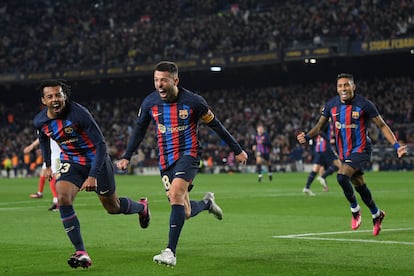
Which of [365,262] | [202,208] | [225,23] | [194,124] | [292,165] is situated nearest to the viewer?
[365,262]

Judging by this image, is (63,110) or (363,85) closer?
(63,110)

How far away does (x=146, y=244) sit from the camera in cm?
1256

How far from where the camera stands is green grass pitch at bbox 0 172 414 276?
9742 mm

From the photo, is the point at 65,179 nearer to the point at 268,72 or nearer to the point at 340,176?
the point at 340,176

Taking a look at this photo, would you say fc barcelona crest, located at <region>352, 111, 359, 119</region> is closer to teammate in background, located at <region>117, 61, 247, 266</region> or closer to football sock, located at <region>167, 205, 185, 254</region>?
teammate in background, located at <region>117, 61, 247, 266</region>

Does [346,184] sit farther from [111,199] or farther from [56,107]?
[56,107]

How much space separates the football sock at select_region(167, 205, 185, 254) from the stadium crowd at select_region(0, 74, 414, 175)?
37.0 metres

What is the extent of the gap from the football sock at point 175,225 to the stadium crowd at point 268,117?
121ft

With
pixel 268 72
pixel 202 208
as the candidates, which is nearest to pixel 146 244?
pixel 202 208

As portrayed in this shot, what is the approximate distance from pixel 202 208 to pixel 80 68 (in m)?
47.6

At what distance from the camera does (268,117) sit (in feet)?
176

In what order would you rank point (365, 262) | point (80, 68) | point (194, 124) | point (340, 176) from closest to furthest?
point (365, 262)
point (194, 124)
point (340, 176)
point (80, 68)

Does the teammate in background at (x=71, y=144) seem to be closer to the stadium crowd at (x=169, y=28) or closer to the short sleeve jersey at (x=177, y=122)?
the short sleeve jersey at (x=177, y=122)

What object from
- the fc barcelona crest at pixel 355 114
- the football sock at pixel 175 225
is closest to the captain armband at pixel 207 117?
the football sock at pixel 175 225
